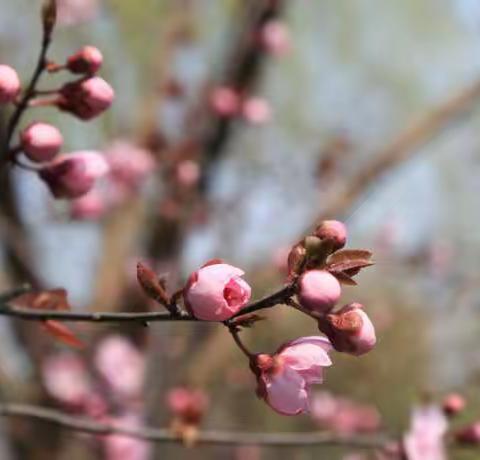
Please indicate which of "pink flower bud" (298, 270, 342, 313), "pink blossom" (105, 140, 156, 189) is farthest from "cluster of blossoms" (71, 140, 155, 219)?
"pink flower bud" (298, 270, 342, 313)

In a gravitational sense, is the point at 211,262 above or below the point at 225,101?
below

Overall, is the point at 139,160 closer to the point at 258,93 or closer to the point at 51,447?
the point at 258,93

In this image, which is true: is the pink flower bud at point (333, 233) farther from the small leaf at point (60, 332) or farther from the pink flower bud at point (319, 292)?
the small leaf at point (60, 332)

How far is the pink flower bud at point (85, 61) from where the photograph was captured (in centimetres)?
77

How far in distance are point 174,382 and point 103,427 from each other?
1.42 meters

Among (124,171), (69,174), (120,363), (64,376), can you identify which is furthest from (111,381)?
(69,174)

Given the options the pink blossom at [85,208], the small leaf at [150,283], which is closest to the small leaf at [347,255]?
the small leaf at [150,283]

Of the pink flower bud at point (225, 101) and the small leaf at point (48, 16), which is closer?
the small leaf at point (48, 16)

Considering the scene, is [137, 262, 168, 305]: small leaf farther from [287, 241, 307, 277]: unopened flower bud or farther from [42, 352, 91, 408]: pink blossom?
[42, 352, 91, 408]: pink blossom

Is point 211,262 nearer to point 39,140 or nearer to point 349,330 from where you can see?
point 349,330

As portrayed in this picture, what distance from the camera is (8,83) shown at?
2.39 feet

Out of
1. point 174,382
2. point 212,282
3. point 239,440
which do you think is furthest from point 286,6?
point 212,282

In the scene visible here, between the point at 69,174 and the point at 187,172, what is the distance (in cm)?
162

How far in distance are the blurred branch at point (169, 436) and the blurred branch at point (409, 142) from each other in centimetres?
145
